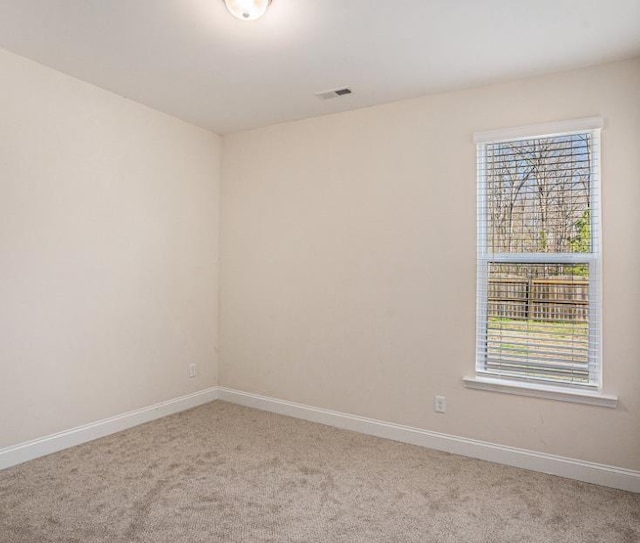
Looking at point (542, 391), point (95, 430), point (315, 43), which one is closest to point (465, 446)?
point (542, 391)

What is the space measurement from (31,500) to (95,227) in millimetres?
1783

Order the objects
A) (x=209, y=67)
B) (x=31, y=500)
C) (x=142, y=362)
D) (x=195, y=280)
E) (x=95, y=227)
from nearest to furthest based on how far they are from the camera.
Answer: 1. (x=31, y=500)
2. (x=209, y=67)
3. (x=95, y=227)
4. (x=142, y=362)
5. (x=195, y=280)

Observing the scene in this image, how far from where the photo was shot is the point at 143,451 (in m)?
3.08

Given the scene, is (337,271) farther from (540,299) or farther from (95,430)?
(95,430)

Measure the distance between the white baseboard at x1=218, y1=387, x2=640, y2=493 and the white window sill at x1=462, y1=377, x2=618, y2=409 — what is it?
0.37 metres

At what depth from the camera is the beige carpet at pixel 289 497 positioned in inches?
85.0

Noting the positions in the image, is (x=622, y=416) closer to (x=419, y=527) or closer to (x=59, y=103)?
(x=419, y=527)

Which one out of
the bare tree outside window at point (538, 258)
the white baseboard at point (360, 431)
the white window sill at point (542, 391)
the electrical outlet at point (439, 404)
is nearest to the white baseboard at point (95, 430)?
the white baseboard at point (360, 431)

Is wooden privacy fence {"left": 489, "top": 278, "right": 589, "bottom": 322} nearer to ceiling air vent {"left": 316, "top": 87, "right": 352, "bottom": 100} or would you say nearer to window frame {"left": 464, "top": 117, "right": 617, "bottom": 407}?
window frame {"left": 464, "top": 117, "right": 617, "bottom": 407}

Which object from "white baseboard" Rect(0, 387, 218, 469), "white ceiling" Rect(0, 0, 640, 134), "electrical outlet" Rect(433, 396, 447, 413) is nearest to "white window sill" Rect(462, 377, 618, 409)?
"electrical outlet" Rect(433, 396, 447, 413)

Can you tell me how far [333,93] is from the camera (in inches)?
129

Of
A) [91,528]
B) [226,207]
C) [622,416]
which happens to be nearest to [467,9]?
[622,416]

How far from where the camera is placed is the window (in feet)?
9.22

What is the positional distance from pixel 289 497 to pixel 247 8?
2.54 meters
